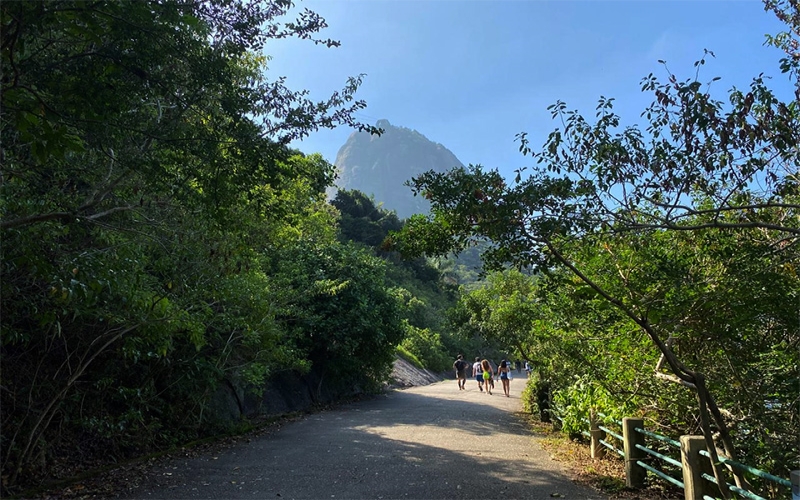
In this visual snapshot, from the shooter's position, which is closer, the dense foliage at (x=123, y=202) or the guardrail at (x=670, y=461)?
the dense foliage at (x=123, y=202)

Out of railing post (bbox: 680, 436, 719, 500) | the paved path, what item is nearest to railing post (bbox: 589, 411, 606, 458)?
the paved path

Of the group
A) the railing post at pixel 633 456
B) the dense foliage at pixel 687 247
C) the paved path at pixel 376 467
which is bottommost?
the paved path at pixel 376 467

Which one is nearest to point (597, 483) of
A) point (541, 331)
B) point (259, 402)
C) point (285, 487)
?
point (541, 331)

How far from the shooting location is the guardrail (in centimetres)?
451

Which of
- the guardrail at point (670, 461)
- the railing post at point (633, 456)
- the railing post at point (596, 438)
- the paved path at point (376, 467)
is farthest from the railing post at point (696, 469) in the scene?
the railing post at point (596, 438)

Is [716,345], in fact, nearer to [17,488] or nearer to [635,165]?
[635,165]

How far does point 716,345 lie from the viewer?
5.91 m

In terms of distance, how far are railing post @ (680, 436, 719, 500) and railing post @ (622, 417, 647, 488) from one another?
1.39 metres

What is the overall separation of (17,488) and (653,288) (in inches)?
284

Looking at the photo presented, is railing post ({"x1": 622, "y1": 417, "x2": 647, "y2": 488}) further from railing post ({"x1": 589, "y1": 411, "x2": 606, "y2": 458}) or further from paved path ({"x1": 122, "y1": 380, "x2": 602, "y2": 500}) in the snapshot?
railing post ({"x1": 589, "y1": 411, "x2": 606, "y2": 458})

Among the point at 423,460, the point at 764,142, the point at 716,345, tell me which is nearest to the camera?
the point at 764,142

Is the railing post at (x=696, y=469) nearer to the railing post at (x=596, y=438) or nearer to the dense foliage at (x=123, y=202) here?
the railing post at (x=596, y=438)

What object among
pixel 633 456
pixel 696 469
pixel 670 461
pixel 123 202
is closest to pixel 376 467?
pixel 633 456

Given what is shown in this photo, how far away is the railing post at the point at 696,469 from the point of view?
5062mm
